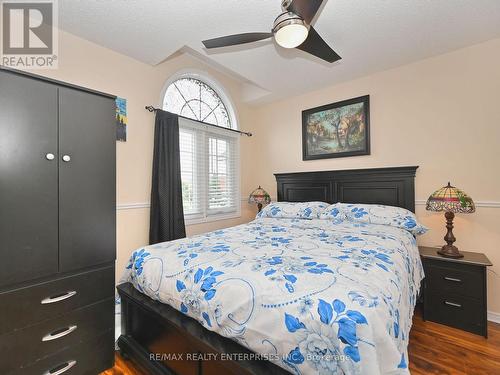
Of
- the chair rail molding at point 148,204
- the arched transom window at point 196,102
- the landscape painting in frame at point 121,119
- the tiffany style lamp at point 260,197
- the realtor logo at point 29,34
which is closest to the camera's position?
the realtor logo at point 29,34

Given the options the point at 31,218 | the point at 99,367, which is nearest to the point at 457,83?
the point at 31,218

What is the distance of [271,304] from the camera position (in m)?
1.01

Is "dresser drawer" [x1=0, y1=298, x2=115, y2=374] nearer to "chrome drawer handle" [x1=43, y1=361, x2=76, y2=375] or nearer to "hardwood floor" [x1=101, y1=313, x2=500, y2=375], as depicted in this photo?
"chrome drawer handle" [x1=43, y1=361, x2=76, y2=375]

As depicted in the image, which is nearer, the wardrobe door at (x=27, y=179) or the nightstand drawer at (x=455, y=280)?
the wardrobe door at (x=27, y=179)

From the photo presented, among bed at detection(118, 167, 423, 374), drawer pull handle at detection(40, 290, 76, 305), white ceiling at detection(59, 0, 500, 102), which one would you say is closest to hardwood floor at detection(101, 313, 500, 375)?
bed at detection(118, 167, 423, 374)

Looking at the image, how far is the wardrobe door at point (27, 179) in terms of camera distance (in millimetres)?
1292

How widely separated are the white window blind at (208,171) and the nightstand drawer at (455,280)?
255 cm

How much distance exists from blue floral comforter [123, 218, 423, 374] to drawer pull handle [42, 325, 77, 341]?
1.42ft

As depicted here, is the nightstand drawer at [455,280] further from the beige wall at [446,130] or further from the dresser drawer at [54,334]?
the dresser drawer at [54,334]

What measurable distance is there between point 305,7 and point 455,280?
2560 mm

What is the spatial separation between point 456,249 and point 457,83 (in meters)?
1.72

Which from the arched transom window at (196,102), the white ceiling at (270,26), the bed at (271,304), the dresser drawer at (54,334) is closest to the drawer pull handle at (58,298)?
the dresser drawer at (54,334)

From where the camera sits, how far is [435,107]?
8.52ft

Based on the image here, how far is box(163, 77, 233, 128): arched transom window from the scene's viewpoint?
10.0 ft
